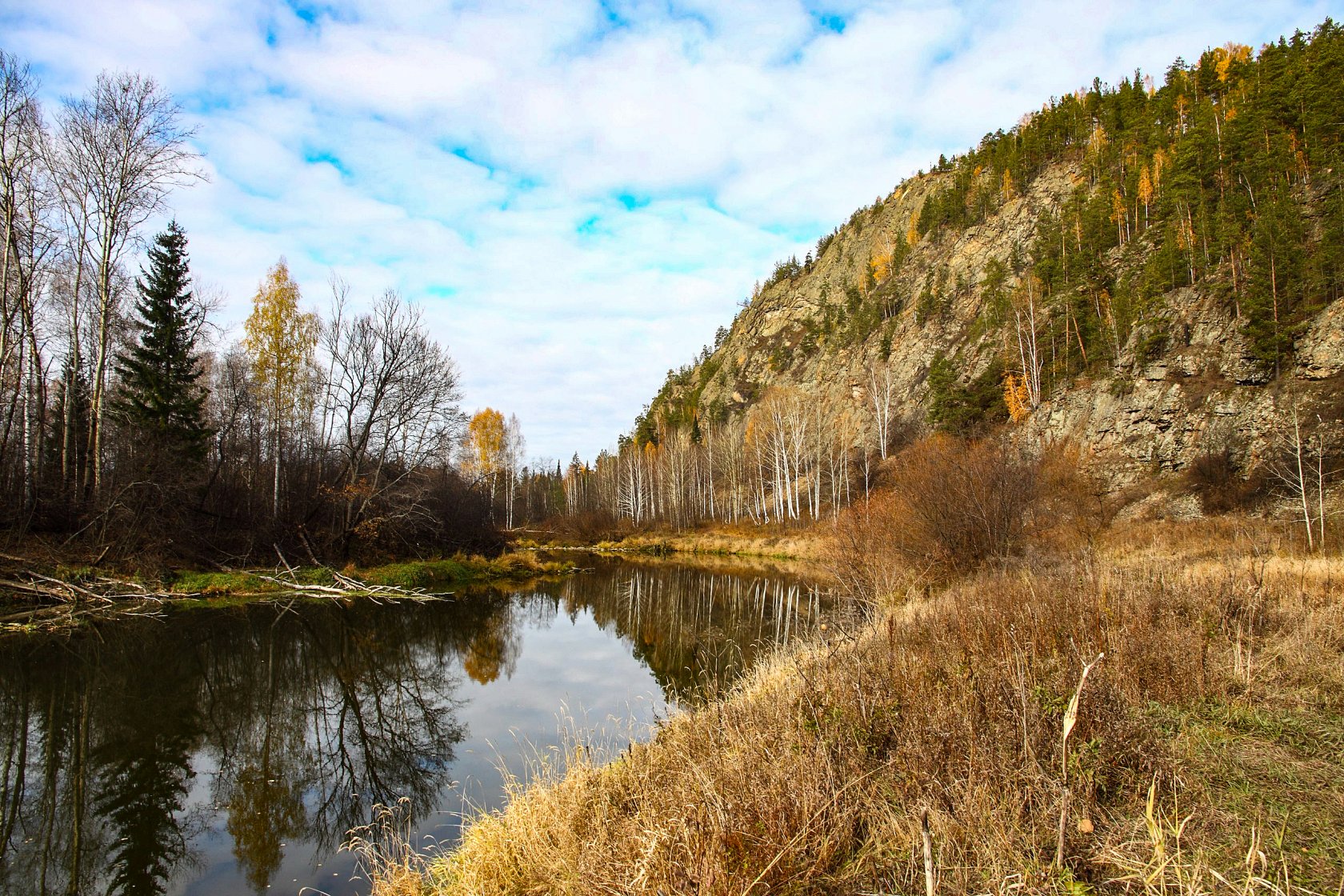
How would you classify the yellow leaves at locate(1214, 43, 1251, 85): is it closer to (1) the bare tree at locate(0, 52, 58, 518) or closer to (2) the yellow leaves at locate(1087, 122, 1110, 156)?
(2) the yellow leaves at locate(1087, 122, 1110, 156)

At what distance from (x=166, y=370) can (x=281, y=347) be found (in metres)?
6.28

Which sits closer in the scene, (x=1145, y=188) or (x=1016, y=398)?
(x=1016, y=398)

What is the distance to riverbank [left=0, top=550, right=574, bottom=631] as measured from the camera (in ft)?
48.4

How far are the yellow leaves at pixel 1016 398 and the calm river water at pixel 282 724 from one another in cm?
3094

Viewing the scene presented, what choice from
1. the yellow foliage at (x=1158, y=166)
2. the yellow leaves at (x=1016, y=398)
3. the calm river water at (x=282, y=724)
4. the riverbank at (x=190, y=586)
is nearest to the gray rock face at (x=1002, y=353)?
the yellow leaves at (x=1016, y=398)

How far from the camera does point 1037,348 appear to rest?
4491 centimetres

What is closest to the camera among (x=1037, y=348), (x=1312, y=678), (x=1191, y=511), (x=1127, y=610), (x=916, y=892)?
(x=916, y=892)

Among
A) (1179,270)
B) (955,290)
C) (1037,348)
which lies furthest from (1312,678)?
(955,290)

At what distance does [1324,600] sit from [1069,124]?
74528 millimetres

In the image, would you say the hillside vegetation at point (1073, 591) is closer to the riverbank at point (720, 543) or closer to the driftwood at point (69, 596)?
the riverbank at point (720, 543)

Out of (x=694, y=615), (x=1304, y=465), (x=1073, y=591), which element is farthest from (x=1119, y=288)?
(x=1073, y=591)

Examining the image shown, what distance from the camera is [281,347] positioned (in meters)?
29.6

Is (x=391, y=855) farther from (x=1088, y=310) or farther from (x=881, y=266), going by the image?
(x=881, y=266)

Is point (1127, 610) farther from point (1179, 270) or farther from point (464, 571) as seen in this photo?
point (1179, 270)
